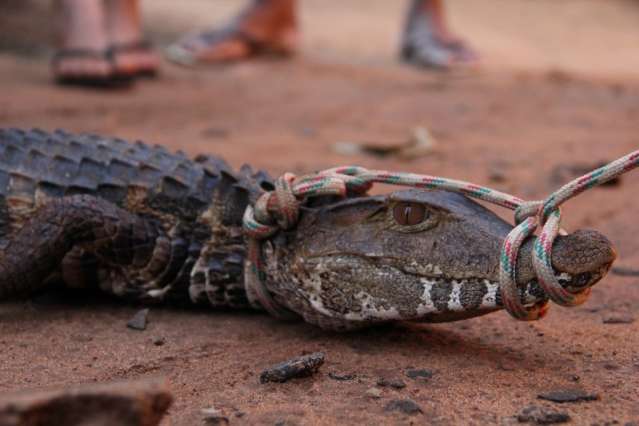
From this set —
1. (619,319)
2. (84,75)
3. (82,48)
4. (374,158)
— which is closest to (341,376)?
(619,319)


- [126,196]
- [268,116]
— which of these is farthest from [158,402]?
[268,116]

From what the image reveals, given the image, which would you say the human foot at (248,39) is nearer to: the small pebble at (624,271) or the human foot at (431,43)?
the human foot at (431,43)

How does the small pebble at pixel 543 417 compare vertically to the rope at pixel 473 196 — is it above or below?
below

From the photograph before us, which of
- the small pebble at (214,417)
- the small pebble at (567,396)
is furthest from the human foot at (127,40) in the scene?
the small pebble at (567,396)

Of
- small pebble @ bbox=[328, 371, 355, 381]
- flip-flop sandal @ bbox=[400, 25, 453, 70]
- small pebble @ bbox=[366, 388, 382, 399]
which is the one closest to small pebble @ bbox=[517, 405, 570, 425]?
small pebble @ bbox=[366, 388, 382, 399]

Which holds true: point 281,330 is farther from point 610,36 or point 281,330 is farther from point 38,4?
point 610,36

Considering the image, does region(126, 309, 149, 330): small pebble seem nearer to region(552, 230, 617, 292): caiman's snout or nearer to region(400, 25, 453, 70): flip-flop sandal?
region(552, 230, 617, 292): caiman's snout
